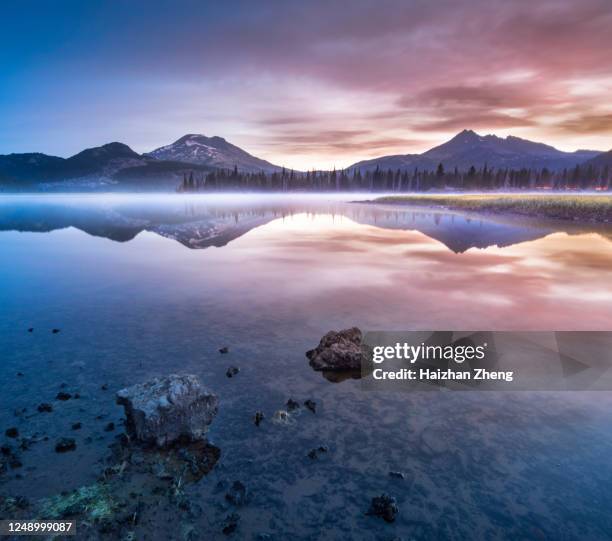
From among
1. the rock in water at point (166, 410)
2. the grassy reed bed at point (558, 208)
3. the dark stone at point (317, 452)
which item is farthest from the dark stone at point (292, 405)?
the grassy reed bed at point (558, 208)

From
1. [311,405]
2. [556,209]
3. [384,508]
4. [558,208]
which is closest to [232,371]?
[311,405]

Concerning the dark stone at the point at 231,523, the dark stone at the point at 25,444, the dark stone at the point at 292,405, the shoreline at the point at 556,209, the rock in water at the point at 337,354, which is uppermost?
the shoreline at the point at 556,209

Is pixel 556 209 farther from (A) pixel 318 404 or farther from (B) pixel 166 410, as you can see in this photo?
(B) pixel 166 410

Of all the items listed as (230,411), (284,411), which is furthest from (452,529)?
(230,411)

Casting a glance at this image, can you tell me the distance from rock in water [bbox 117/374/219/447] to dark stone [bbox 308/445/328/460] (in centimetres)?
235

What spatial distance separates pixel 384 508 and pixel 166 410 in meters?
4.54

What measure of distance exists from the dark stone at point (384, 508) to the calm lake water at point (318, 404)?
149 mm

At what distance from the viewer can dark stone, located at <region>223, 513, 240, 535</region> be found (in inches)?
246

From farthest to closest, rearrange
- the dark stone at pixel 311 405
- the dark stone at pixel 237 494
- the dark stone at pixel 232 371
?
the dark stone at pixel 232 371, the dark stone at pixel 311 405, the dark stone at pixel 237 494

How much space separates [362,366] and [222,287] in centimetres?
1089

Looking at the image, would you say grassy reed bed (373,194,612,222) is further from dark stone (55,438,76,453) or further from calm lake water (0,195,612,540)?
dark stone (55,438,76,453)

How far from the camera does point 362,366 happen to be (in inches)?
462

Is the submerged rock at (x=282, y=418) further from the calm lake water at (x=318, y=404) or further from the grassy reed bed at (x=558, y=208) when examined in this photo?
the grassy reed bed at (x=558, y=208)

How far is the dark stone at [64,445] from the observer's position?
7.90m
